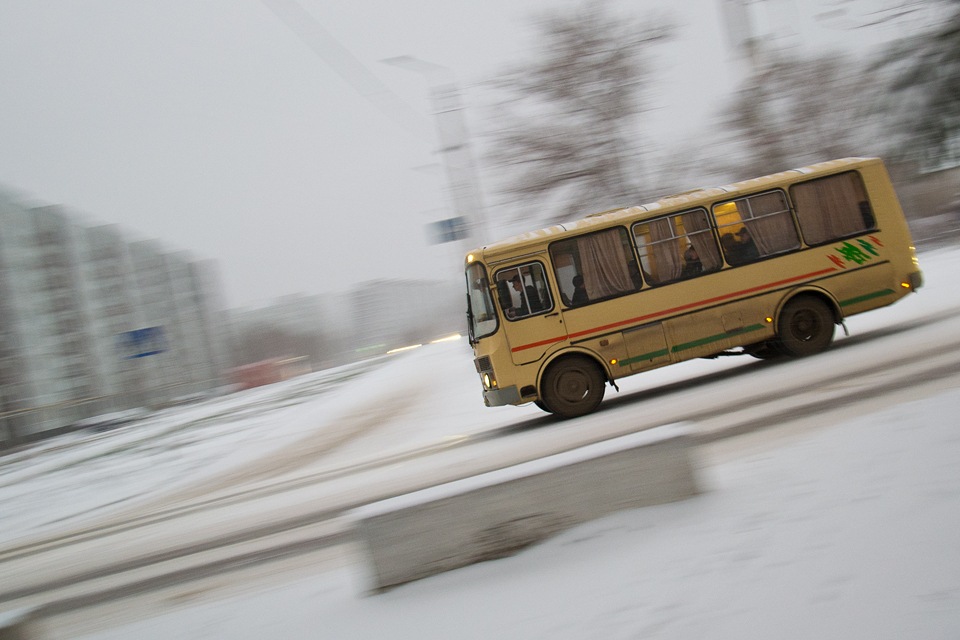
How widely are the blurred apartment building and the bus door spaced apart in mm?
62593

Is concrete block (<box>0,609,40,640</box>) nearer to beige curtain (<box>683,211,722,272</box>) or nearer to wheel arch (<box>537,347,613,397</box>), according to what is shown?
wheel arch (<box>537,347,613,397</box>)

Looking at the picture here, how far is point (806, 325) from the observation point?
1264cm

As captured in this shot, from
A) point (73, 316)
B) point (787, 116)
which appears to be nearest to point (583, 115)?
point (787, 116)

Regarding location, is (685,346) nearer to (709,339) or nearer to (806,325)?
(709,339)

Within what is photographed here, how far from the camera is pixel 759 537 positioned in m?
4.54

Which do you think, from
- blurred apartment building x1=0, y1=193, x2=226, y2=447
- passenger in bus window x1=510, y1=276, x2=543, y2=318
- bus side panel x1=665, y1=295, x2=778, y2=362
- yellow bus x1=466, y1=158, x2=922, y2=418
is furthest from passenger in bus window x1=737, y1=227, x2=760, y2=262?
blurred apartment building x1=0, y1=193, x2=226, y2=447

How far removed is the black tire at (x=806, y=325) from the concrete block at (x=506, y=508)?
803cm

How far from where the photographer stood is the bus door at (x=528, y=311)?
12156mm

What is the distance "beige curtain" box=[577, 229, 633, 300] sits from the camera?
12.4 metres

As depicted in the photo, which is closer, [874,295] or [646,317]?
[646,317]

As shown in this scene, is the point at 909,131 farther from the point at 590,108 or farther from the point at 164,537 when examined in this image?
the point at 590,108

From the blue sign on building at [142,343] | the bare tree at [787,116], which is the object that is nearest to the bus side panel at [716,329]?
the bare tree at [787,116]

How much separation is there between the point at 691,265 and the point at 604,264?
4.56 ft

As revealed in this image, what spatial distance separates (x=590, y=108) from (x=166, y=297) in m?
112
